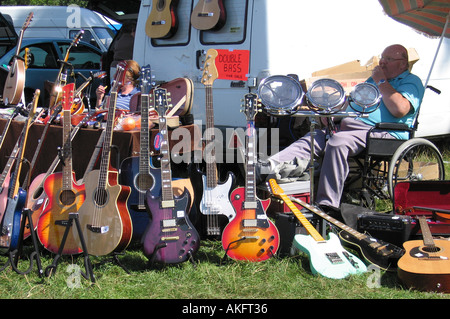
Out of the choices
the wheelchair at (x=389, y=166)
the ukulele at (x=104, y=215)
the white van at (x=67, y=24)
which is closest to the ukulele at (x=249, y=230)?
the ukulele at (x=104, y=215)

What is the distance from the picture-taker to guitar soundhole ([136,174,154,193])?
3863 millimetres

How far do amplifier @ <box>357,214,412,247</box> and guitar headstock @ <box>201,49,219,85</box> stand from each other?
4.81 feet

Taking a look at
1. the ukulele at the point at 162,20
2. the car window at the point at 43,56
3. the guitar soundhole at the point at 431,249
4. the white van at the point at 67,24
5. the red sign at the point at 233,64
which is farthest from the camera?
the white van at the point at 67,24

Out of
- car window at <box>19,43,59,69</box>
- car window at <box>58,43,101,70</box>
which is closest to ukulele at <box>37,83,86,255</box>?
car window at <box>19,43,59,69</box>

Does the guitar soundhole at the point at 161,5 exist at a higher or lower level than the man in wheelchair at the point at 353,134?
higher

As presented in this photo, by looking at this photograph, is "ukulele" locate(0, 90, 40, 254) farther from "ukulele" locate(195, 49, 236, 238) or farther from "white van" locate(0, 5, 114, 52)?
"white van" locate(0, 5, 114, 52)

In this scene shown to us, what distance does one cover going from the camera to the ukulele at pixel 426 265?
3.03 m

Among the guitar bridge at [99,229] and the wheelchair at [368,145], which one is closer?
the guitar bridge at [99,229]

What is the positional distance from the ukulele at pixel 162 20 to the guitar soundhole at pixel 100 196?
2.47 meters

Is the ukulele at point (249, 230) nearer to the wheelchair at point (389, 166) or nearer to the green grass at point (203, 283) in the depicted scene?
the green grass at point (203, 283)

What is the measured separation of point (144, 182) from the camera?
12.7 feet

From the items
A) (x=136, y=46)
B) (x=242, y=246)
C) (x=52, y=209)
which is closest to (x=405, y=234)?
(x=242, y=246)

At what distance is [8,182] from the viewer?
152 inches

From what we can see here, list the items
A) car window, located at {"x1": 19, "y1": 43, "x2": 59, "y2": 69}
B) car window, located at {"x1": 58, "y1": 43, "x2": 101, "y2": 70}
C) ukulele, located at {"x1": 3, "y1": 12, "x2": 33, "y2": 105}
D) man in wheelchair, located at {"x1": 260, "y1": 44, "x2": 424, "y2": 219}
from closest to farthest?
man in wheelchair, located at {"x1": 260, "y1": 44, "x2": 424, "y2": 219} → ukulele, located at {"x1": 3, "y1": 12, "x2": 33, "y2": 105} → car window, located at {"x1": 19, "y1": 43, "x2": 59, "y2": 69} → car window, located at {"x1": 58, "y1": 43, "x2": 101, "y2": 70}
